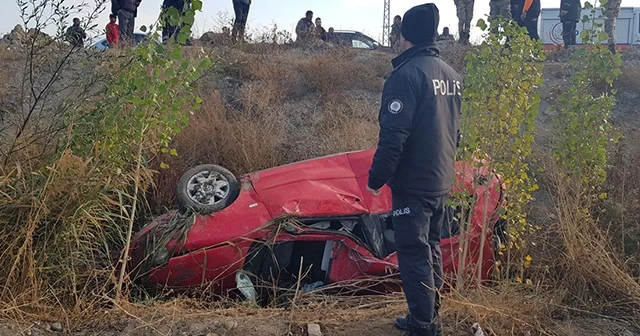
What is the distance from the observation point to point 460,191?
15.0ft

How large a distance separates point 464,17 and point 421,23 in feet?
29.6

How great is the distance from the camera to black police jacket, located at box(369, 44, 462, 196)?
12.1 ft

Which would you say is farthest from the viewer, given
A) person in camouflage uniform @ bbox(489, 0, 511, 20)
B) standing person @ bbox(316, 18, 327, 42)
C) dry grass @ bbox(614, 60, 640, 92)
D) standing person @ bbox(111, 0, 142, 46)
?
standing person @ bbox(316, 18, 327, 42)

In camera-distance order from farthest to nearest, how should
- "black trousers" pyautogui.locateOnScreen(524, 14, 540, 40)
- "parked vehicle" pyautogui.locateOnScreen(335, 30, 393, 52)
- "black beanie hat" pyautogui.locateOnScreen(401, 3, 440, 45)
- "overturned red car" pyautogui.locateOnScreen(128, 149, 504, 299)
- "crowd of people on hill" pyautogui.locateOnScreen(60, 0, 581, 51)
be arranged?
"parked vehicle" pyautogui.locateOnScreen(335, 30, 393, 52) < "black trousers" pyautogui.locateOnScreen(524, 14, 540, 40) < "crowd of people on hill" pyautogui.locateOnScreen(60, 0, 581, 51) < "overturned red car" pyautogui.locateOnScreen(128, 149, 504, 299) < "black beanie hat" pyautogui.locateOnScreen(401, 3, 440, 45)

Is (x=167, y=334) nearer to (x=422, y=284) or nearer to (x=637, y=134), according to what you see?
(x=422, y=284)

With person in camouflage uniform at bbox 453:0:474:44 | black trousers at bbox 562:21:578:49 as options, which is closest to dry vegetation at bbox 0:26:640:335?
person in camouflage uniform at bbox 453:0:474:44

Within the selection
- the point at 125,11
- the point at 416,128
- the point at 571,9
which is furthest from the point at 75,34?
the point at 571,9

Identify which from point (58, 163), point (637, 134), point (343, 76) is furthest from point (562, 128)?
point (343, 76)

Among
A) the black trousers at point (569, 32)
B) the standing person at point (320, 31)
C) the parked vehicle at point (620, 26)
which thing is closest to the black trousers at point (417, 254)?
the black trousers at point (569, 32)

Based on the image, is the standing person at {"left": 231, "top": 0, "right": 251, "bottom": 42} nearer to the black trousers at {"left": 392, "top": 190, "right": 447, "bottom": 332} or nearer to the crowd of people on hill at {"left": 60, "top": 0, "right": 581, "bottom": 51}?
the crowd of people on hill at {"left": 60, "top": 0, "right": 581, "bottom": 51}

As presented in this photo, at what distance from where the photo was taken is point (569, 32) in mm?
13266

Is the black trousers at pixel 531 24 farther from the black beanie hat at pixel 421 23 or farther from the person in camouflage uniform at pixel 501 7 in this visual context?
the black beanie hat at pixel 421 23

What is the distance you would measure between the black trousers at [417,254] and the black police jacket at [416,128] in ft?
0.25

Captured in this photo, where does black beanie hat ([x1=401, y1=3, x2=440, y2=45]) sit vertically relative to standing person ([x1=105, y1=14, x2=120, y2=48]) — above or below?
below
